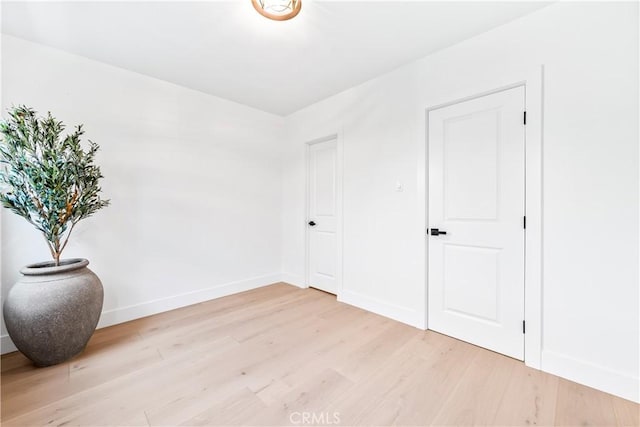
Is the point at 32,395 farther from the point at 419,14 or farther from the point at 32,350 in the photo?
the point at 419,14

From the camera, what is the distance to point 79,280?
6.54ft

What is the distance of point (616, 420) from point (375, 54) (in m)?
Answer: 2.96

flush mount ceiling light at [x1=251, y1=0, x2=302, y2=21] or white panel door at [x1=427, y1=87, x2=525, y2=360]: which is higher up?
flush mount ceiling light at [x1=251, y1=0, x2=302, y2=21]

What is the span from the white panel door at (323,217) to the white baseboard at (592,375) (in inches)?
82.5

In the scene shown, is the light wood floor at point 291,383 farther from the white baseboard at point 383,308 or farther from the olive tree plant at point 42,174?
the olive tree plant at point 42,174

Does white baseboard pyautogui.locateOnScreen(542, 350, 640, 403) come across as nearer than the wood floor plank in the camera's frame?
No

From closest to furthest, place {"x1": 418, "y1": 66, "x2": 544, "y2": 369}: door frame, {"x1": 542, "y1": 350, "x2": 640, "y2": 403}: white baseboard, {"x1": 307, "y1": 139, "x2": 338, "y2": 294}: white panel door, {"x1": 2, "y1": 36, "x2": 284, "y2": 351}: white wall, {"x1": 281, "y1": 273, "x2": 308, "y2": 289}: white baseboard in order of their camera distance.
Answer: {"x1": 542, "y1": 350, "x2": 640, "y2": 403}: white baseboard → {"x1": 418, "y1": 66, "x2": 544, "y2": 369}: door frame → {"x1": 2, "y1": 36, "x2": 284, "y2": 351}: white wall → {"x1": 307, "y1": 139, "x2": 338, "y2": 294}: white panel door → {"x1": 281, "y1": 273, "x2": 308, "y2": 289}: white baseboard

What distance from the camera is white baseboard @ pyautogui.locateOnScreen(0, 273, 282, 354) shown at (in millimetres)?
2553

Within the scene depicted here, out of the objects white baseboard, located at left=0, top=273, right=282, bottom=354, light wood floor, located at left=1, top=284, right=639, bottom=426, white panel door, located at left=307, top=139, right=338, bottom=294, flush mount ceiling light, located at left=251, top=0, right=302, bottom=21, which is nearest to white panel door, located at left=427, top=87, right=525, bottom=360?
light wood floor, located at left=1, top=284, right=639, bottom=426

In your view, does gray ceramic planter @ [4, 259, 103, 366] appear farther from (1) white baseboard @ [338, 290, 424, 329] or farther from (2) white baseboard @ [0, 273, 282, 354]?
(1) white baseboard @ [338, 290, 424, 329]

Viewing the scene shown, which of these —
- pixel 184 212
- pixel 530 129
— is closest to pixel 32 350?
pixel 184 212

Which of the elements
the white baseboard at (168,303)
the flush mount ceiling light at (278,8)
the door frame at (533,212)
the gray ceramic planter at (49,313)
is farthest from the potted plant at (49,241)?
the door frame at (533,212)

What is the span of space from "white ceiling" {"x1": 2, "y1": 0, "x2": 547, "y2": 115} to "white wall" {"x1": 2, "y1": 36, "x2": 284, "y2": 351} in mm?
283

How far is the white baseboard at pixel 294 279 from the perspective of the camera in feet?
12.4
